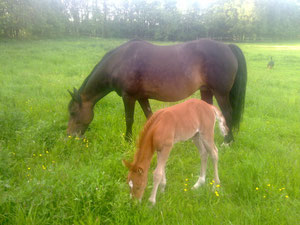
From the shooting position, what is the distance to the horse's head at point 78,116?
443 centimetres

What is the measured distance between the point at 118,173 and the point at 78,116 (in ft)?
Result: 6.05

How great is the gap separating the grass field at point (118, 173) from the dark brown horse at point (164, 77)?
563mm

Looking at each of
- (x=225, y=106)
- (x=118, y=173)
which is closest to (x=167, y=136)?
(x=118, y=173)

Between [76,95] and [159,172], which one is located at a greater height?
[76,95]

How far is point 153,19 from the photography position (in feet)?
55.6

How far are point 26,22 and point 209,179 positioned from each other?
29.8 m

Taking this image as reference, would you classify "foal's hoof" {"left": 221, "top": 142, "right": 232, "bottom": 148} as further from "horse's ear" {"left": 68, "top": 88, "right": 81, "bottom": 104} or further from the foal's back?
"horse's ear" {"left": 68, "top": 88, "right": 81, "bottom": 104}

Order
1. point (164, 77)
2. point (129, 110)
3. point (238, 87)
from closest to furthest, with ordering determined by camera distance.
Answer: point (164, 77)
point (129, 110)
point (238, 87)

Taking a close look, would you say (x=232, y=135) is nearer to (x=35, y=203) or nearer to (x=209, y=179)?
(x=209, y=179)

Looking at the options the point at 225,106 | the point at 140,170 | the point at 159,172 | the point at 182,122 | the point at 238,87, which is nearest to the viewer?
the point at 140,170

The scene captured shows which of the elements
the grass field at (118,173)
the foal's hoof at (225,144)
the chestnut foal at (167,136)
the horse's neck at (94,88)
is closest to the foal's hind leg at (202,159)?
the chestnut foal at (167,136)

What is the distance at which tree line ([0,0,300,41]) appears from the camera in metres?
13.5

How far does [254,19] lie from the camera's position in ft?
67.8

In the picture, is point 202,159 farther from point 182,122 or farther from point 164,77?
point 164,77
